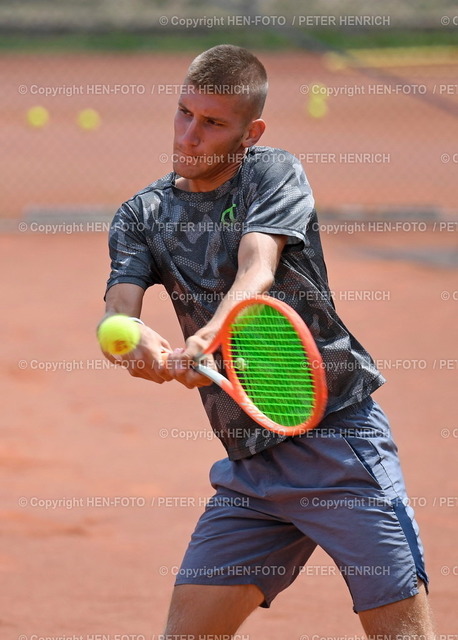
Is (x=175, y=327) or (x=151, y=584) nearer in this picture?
(x=151, y=584)

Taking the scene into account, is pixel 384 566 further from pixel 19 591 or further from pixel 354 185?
pixel 354 185

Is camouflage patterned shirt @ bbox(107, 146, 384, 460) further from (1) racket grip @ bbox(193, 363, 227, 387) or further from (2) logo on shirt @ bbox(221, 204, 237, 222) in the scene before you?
(1) racket grip @ bbox(193, 363, 227, 387)

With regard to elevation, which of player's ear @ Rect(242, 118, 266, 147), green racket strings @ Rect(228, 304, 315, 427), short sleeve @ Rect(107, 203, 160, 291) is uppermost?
player's ear @ Rect(242, 118, 266, 147)

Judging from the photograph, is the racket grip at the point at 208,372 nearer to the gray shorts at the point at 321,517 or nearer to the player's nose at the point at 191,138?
the gray shorts at the point at 321,517

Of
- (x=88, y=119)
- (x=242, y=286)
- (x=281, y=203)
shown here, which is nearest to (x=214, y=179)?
(x=281, y=203)

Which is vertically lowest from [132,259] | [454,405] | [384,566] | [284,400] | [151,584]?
[454,405]

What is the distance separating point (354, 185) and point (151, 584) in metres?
10.7

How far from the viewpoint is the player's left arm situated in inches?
106

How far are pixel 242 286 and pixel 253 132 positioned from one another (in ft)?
1.64

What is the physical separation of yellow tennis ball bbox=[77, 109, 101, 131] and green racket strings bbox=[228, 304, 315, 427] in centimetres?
1681

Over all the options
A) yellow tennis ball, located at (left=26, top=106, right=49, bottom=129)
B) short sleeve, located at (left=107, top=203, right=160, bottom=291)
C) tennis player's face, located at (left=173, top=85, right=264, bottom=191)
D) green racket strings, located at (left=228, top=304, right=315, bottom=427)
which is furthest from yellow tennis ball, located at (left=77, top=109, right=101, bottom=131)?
green racket strings, located at (left=228, top=304, right=315, bottom=427)

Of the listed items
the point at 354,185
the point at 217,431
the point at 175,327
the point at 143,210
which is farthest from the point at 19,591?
the point at 354,185

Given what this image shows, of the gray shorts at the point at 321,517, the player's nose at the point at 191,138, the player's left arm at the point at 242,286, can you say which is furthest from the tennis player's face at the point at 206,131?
the gray shorts at the point at 321,517

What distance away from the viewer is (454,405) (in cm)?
670
